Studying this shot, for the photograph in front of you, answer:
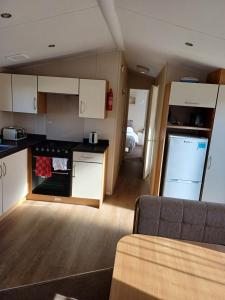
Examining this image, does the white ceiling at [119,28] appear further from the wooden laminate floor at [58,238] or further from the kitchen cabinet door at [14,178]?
the wooden laminate floor at [58,238]

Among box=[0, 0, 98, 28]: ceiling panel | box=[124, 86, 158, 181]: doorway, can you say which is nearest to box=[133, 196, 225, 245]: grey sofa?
box=[0, 0, 98, 28]: ceiling panel

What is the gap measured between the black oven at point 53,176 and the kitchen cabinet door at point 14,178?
147 millimetres

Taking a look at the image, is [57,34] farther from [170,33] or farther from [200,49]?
[200,49]

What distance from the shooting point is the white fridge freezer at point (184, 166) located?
125 inches

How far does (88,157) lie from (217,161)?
71.1 inches

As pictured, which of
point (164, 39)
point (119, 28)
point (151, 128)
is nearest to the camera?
point (164, 39)

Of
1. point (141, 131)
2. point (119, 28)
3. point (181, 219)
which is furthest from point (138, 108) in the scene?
point (181, 219)

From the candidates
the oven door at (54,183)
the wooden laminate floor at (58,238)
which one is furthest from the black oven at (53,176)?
the wooden laminate floor at (58,238)

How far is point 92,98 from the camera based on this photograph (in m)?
3.41

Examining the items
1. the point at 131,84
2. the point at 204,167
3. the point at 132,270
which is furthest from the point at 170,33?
the point at 131,84

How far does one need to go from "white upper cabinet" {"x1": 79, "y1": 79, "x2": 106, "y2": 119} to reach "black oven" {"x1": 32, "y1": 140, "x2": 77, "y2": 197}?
60 cm

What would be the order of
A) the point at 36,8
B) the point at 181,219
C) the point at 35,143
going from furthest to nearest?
the point at 35,143, the point at 36,8, the point at 181,219

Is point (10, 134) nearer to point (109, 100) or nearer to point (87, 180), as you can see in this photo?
point (87, 180)

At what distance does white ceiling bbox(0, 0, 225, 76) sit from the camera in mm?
1692
